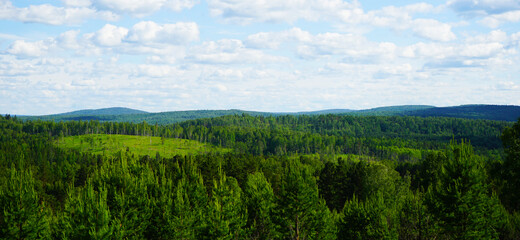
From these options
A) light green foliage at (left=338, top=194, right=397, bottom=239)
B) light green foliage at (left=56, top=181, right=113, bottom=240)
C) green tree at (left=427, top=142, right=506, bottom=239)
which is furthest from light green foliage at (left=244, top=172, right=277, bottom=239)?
green tree at (left=427, top=142, right=506, bottom=239)

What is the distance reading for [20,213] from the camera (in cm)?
4566

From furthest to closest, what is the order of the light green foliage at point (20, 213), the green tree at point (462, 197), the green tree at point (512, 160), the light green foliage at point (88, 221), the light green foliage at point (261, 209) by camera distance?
the light green foliage at point (261, 209), the light green foliage at point (20, 213), the light green foliage at point (88, 221), the green tree at point (462, 197), the green tree at point (512, 160)

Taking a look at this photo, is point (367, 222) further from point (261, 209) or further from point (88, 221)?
point (88, 221)

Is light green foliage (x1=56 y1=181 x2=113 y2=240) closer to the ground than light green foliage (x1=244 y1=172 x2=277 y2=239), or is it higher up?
higher up

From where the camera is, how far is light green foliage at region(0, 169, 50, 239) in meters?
45.0

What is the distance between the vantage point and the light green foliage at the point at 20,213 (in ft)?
148

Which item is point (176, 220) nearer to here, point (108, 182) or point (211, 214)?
point (211, 214)

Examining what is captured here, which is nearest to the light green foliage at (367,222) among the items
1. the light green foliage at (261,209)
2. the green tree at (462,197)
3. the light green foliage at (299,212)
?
the light green foliage at (299,212)

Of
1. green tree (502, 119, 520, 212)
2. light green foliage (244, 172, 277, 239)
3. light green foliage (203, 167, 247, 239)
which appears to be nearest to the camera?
green tree (502, 119, 520, 212)

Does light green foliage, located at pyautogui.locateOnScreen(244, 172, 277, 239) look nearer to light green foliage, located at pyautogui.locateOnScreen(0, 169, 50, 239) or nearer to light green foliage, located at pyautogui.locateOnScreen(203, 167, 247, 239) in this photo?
light green foliage, located at pyautogui.locateOnScreen(203, 167, 247, 239)

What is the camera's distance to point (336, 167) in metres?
98.7

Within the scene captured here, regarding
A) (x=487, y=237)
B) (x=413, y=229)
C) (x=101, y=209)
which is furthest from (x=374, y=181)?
(x=101, y=209)

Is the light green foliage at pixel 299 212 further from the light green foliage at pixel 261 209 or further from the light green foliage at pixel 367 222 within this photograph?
the light green foliage at pixel 261 209

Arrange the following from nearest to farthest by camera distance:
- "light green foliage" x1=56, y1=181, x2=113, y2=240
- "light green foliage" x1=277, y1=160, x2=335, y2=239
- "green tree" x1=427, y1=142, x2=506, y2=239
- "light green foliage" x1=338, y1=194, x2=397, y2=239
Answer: "green tree" x1=427, y1=142, x2=506, y2=239
"light green foliage" x1=56, y1=181, x2=113, y2=240
"light green foliage" x1=338, y1=194, x2=397, y2=239
"light green foliage" x1=277, y1=160, x2=335, y2=239
